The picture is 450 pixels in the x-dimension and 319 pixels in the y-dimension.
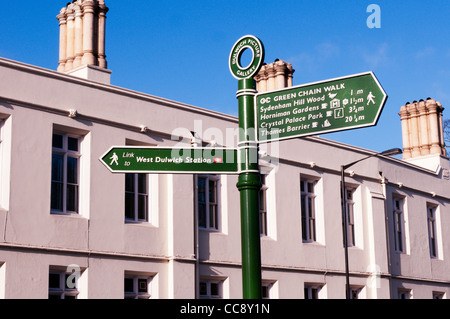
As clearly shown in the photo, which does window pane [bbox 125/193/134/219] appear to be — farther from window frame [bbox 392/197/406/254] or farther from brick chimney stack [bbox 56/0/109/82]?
window frame [bbox 392/197/406/254]

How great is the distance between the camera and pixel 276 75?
28797mm

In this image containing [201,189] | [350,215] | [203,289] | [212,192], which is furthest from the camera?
[350,215]

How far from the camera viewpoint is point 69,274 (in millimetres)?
18078

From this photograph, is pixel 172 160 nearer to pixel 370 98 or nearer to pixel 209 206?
pixel 370 98

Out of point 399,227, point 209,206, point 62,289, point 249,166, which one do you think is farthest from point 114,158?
point 399,227

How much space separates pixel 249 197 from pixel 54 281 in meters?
12.5

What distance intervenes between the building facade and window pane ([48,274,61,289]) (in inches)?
1.1

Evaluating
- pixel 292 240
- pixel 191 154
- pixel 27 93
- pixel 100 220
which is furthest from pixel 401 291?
pixel 191 154

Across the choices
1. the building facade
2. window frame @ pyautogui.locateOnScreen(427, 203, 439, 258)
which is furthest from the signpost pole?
window frame @ pyautogui.locateOnScreen(427, 203, 439, 258)

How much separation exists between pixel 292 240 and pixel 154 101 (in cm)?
655

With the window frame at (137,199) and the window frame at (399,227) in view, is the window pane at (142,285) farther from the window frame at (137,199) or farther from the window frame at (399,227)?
the window frame at (399,227)

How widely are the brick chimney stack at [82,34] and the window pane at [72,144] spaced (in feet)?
8.78
